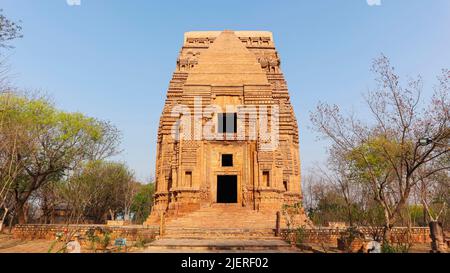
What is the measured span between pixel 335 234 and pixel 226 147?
9237 mm

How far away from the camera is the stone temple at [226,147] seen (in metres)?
20.5

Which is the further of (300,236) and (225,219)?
(225,219)

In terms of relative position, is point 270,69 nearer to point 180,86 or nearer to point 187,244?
point 180,86

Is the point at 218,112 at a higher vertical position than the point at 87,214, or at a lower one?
higher

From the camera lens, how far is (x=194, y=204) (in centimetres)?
2045

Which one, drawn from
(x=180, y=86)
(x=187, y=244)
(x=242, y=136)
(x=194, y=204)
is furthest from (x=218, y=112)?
(x=187, y=244)

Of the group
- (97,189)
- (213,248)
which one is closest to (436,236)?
(213,248)

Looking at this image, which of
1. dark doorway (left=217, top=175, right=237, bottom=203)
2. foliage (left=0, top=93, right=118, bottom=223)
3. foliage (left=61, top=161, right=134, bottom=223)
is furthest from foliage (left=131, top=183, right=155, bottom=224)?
dark doorway (left=217, top=175, right=237, bottom=203)

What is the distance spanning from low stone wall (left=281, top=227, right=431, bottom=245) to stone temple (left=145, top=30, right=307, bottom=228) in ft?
7.24

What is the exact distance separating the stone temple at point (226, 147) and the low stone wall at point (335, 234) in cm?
221

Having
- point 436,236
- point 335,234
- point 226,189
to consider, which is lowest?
point 335,234

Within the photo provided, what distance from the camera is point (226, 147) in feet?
74.5

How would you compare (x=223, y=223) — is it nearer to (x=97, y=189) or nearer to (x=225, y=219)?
(x=225, y=219)
